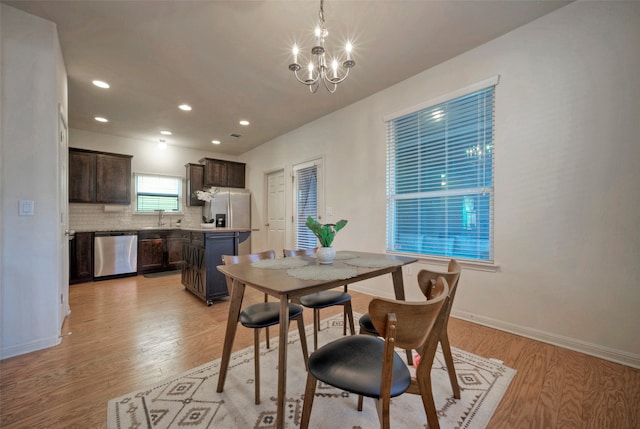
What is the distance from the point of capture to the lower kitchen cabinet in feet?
10.5

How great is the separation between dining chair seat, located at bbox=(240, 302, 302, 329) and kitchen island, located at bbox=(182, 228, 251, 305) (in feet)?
5.78

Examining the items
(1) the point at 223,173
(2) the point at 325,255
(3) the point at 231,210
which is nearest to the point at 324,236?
(2) the point at 325,255

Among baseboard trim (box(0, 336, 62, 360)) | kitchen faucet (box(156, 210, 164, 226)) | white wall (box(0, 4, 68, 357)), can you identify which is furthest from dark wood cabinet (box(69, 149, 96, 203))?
baseboard trim (box(0, 336, 62, 360))

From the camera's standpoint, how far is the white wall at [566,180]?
189cm

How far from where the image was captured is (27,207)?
2.13 metres

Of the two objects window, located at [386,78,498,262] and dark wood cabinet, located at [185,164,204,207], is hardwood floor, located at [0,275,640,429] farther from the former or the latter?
dark wood cabinet, located at [185,164,204,207]

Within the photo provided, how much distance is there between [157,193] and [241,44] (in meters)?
4.54

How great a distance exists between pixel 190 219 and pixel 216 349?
4782mm

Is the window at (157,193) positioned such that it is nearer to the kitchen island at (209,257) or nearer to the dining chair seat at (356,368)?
the kitchen island at (209,257)

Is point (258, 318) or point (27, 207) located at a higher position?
point (27, 207)

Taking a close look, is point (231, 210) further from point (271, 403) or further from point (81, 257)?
point (271, 403)

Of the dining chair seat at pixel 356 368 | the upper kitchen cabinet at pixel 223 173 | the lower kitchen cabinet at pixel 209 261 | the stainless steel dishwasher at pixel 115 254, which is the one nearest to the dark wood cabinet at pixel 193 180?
the upper kitchen cabinet at pixel 223 173

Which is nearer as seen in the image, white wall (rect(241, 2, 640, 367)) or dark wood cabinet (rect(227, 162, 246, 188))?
white wall (rect(241, 2, 640, 367))

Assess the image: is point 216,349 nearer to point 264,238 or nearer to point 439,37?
point 439,37
